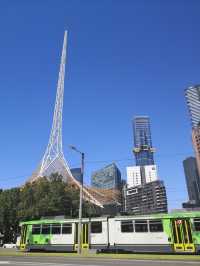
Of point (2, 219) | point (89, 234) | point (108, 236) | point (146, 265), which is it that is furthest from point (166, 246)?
point (2, 219)

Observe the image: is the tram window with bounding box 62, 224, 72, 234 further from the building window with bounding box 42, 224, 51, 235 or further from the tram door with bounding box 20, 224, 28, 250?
the tram door with bounding box 20, 224, 28, 250

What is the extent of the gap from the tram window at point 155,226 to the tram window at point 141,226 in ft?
1.65

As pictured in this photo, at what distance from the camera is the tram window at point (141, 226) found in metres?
29.1

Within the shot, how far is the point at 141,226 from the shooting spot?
1152 inches

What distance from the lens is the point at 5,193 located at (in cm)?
6538

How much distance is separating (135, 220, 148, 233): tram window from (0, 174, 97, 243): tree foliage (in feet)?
102

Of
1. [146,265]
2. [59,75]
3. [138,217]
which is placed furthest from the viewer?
[59,75]

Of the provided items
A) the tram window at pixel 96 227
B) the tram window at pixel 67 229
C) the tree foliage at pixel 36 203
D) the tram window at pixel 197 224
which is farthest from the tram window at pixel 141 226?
the tree foliage at pixel 36 203

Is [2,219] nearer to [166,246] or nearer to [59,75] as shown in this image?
[166,246]

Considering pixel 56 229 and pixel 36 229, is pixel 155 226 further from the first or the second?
pixel 36 229

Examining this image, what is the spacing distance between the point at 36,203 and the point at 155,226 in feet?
115

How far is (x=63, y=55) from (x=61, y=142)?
35645 mm

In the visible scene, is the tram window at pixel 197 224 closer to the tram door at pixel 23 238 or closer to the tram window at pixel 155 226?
the tram window at pixel 155 226

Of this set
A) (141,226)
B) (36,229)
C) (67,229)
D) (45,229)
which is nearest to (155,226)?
(141,226)
